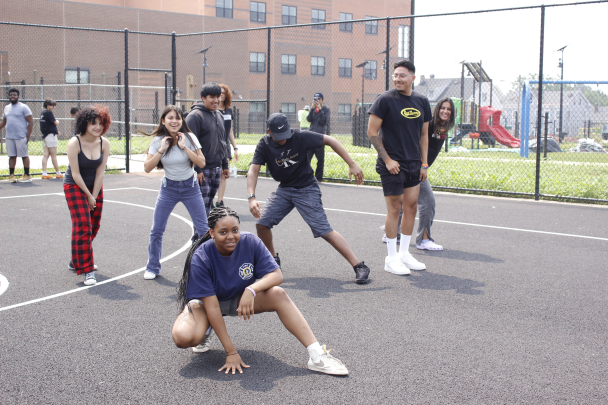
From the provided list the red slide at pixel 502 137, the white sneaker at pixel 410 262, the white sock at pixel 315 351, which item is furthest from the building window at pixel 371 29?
the white sock at pixel 315 351

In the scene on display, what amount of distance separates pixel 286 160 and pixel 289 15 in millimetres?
40037

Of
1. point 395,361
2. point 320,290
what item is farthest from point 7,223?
point 395,361

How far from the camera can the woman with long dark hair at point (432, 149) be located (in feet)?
23.6

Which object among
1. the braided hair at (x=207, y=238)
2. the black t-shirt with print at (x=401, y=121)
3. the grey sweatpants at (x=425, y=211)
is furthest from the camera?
the grey sweatpants at (x=425, y=211)

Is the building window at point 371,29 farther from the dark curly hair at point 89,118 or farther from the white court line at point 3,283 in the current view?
the white court line at point 3,283

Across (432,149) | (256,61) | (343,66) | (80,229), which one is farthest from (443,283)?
(343,66)

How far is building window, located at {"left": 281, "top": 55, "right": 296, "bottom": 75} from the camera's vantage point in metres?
39.8

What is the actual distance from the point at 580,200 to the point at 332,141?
731cm

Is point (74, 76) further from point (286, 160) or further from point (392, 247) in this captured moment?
point (392, 247)

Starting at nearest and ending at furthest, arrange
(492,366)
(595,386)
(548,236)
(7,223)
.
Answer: (595,386) → (492,366) → (548,236) → (7,223)

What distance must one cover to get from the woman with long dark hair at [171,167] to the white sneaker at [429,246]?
282 centimetres

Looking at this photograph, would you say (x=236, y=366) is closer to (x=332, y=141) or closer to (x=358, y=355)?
(x=358, y=355)

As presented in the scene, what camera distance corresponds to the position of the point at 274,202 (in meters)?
6.15

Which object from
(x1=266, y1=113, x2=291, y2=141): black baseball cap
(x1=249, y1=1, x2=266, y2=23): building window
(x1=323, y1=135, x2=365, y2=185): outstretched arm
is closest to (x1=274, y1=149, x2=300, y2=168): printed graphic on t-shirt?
(x1=266, y1=113, x2=291, y2=141): black baseball cap
